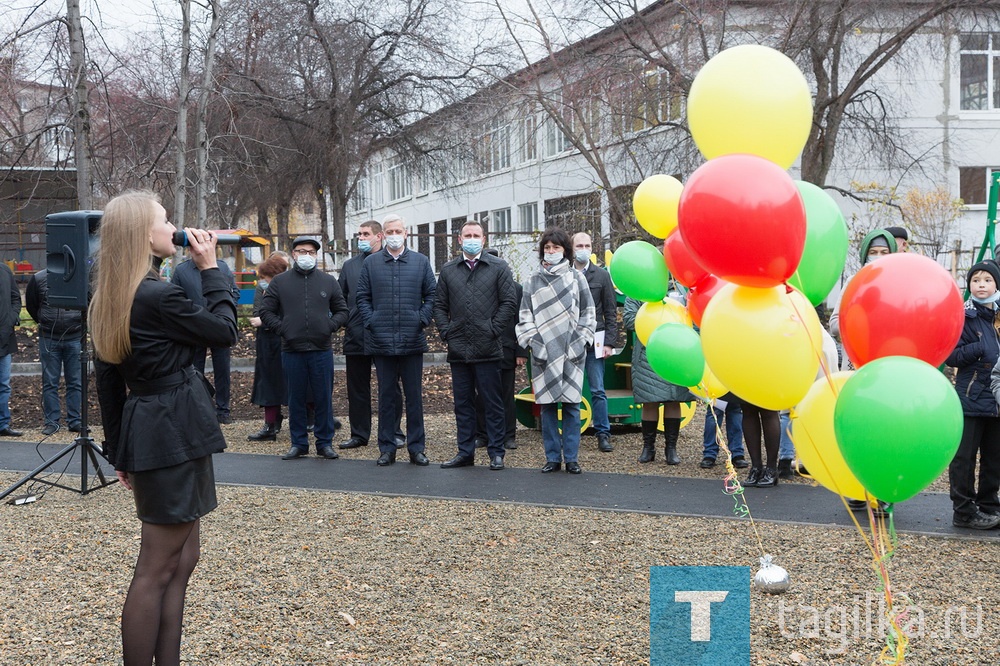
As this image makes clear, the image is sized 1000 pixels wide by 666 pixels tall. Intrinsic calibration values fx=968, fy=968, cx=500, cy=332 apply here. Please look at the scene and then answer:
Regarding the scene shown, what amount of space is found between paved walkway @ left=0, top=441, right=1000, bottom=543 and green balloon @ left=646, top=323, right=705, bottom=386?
1770 mm

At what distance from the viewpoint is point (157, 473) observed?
3.54 m

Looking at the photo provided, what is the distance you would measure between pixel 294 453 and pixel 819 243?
6.34 m

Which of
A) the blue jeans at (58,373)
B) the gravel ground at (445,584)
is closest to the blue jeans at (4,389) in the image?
the blue jeans at (58,373)

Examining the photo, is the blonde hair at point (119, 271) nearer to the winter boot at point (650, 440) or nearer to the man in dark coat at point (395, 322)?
the man in dark coat at point (395, 322)

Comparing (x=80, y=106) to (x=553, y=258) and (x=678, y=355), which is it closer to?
(x=553, y=258)

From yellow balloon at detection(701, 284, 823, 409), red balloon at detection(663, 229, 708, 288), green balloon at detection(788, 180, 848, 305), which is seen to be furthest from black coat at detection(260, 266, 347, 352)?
yellow balloon at detection(701, 284, 823, 409)

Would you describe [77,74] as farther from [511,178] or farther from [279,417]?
[511,178]

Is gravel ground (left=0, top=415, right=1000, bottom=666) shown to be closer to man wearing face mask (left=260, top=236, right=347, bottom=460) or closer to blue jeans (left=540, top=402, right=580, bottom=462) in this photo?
blue jeans (left=540, top=402, right=580, bottom=462)

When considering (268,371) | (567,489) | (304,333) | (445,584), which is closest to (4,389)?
(268,371)

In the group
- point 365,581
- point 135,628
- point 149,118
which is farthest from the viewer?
point 149,118

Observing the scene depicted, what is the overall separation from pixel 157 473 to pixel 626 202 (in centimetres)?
1582

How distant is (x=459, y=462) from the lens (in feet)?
27.3

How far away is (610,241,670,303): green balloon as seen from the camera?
20.1 ft

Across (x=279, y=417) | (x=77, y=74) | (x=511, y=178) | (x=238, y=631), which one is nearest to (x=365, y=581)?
(x=238, y=631)
